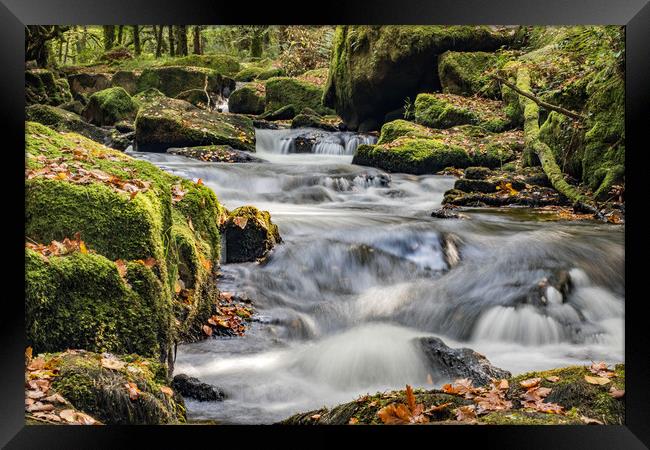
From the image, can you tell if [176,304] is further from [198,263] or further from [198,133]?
[198,133]

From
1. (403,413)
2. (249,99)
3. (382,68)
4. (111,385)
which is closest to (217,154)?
(249,99)

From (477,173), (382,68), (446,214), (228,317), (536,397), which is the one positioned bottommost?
(536,397)

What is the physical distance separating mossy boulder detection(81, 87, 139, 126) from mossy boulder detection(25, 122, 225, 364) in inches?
9.4

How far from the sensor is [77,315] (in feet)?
10.7

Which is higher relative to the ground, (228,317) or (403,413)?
(228,317)

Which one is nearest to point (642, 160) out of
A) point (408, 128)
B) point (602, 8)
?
point (602, 8)

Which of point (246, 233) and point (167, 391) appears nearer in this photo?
point (167, 391)

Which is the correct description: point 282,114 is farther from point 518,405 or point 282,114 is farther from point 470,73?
point 518,405

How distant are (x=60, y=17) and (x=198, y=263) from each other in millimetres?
1762

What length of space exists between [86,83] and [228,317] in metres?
2.01

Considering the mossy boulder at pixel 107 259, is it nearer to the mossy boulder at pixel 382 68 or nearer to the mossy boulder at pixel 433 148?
the mossy boulder at pixel 433 148

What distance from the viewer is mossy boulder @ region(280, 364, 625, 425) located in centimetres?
350

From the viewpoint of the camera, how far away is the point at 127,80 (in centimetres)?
409

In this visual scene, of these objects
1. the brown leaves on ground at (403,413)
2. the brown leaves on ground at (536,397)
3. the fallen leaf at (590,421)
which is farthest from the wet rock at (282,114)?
the fallen leaf at (590,421)
